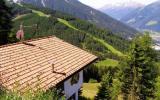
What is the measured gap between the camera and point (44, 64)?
18.2m

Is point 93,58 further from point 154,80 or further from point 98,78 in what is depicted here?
point 98,78

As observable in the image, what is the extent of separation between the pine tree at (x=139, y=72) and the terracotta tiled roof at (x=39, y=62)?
26.5 m

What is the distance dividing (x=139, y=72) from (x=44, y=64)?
34.2 m

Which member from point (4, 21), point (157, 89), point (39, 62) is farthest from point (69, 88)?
point (157, 89)

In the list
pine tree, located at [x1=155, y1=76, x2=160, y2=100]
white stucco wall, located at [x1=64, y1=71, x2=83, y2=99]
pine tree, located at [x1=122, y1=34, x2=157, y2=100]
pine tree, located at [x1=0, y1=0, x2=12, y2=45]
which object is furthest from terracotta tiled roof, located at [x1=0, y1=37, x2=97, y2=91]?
pine tree, located at [x1=155, y1=76, x2=160, y2=100]

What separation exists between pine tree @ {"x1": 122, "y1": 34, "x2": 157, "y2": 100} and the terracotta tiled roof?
2655 cm

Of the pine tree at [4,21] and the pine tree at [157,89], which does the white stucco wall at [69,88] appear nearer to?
the pine tree at [4,21]

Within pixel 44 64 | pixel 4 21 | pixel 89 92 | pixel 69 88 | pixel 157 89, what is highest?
pixel 4 21

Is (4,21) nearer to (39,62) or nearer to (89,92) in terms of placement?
(89,92)

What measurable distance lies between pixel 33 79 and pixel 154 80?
4199cm

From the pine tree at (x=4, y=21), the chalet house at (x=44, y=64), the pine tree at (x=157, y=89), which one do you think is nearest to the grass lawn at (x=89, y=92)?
the pine tree at (x=157, y=89)

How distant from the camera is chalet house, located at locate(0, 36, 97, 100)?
1491 centimetres

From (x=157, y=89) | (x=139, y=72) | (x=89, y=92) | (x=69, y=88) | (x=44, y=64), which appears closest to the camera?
(x=44, y=64)

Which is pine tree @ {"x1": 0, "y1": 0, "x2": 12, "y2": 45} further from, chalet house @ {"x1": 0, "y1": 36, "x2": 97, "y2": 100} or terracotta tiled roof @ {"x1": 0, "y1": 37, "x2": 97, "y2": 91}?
terracotta tiled roof @ {"x1": 0, "y1": 37, "x2": 97, "y2": 91}
